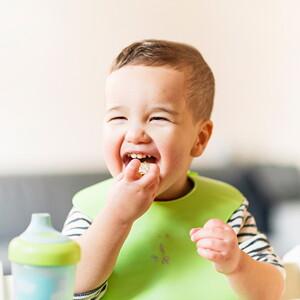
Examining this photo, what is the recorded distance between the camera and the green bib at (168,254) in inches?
38.4

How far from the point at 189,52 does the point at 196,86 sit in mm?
72

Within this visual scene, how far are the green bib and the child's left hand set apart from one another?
0.13 meters

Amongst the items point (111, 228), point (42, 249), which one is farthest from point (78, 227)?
point (42, 249)

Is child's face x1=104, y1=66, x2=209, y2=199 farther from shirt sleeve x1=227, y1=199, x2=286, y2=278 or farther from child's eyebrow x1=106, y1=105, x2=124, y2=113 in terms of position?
shirt sleeve x1=227, y1=199, x2=286, y2=278

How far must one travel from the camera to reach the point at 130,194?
896 mm

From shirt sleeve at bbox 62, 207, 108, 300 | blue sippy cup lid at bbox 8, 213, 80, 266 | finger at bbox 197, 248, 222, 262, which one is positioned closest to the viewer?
blue sippy cup lid at bbox 8, 213, 80, 266

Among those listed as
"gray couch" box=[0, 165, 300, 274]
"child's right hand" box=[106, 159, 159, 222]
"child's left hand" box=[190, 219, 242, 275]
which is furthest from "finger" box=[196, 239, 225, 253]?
"gray couch" box=[0, 165, 300, 274]

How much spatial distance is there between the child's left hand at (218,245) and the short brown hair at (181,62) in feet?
0.93

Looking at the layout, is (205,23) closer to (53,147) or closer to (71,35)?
→ (71,35)

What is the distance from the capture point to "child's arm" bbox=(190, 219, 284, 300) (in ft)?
2.74

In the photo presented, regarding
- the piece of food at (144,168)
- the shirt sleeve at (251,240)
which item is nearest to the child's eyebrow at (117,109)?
the piece of food at (144,168)

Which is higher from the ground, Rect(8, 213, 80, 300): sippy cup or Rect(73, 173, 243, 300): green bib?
Rect(8, 213, 80, 300): sippy cup

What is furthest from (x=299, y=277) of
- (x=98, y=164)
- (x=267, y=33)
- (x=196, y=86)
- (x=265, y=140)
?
(x=267, y=33)

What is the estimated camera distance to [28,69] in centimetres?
156
